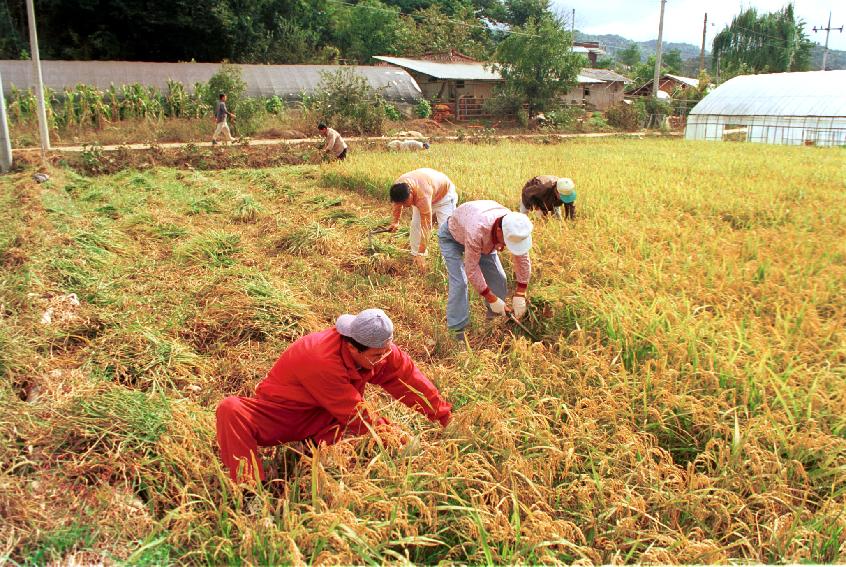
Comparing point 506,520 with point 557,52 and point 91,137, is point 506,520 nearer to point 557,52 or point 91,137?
point 91,137

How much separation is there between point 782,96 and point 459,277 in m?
21.2

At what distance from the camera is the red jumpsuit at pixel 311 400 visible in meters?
2.39

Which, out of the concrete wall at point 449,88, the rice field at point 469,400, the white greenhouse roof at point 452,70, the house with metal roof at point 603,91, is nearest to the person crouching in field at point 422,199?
the rice field at point 469,400

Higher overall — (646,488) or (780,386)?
(780,386)

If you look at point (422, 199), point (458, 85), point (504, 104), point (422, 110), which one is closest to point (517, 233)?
point (422, 199)

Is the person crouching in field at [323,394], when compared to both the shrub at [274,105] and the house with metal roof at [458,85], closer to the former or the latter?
the shrub at [274,105]

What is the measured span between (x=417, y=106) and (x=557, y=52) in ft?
20.0

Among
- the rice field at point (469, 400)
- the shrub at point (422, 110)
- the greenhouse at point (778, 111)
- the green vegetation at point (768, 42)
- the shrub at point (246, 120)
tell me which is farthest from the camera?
the green vegetation at point (768, 42)

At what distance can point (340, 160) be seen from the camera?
11227mm

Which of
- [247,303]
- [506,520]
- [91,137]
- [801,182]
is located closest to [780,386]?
[506,520]

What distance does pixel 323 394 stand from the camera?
2.42 metres

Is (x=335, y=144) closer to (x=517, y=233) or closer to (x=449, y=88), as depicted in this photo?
(x=517, y=233)

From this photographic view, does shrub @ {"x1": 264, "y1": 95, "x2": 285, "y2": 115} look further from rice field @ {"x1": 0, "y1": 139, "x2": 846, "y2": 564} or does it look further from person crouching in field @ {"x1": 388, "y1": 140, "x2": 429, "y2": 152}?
rice field @ {"x1": 0, "y1": 139, "x2": 846, "y2": 564}

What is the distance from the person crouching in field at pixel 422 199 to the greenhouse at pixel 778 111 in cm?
1725
